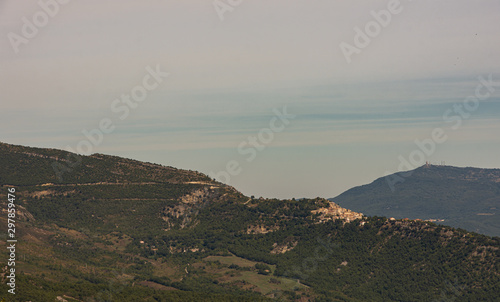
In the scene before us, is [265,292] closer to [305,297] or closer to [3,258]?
[305,297]

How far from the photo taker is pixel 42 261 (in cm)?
18450

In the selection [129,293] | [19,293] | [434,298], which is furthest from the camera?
[434,298]

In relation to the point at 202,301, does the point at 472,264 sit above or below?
above

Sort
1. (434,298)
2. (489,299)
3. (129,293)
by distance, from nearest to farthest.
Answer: (129,293) < (489,299) < (434,298)

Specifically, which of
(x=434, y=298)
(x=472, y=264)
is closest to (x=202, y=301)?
(x=434, y=298)

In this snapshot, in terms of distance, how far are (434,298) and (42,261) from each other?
11635 cm

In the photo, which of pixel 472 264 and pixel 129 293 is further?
pixel 472 264

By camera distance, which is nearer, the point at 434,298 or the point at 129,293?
the point at 129,293

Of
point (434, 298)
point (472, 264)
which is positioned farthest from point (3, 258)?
point (472, 264)

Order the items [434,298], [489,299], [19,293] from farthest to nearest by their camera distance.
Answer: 1. [434,298]
2. [489,299]
3. [19,293]

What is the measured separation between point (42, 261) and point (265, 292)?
220 ft

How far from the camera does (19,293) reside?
13225cm

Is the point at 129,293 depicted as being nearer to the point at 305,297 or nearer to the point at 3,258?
the point at 3,258

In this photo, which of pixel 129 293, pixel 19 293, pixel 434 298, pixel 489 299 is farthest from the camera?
pixel 434 298
